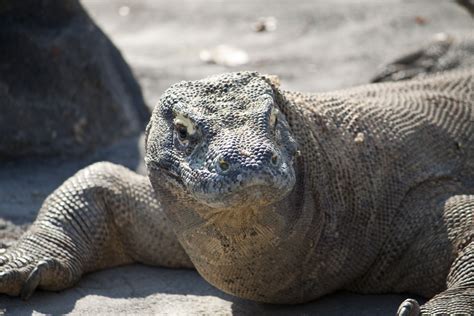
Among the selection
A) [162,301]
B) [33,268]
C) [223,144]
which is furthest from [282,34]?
[223,144]

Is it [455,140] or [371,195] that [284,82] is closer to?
[455,140]

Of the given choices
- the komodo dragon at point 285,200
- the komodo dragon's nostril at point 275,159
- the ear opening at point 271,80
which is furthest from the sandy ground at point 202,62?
the komodo dragon's nostril at point 275,159

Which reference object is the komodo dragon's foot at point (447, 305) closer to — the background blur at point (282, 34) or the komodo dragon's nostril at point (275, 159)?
the komodo dragon's nostril at point (275, 159)

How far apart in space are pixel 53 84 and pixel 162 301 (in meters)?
2.84

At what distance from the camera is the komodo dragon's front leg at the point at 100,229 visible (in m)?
5.71

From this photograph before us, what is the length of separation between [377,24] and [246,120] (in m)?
7.09

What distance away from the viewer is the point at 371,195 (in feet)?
18.0

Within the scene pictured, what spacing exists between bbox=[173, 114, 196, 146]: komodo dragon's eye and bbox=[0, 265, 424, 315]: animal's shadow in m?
1.23

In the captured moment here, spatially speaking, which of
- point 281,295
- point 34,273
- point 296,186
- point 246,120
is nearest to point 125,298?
point 34,273

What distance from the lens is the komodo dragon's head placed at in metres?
4.06

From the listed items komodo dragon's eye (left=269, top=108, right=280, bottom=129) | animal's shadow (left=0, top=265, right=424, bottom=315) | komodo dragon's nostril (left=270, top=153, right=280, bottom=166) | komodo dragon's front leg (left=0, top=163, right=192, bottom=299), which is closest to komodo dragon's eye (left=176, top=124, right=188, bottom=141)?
komodo dragon's eye (left=269, top=108, right=280, bottom=129)

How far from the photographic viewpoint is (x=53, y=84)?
7.80 metres

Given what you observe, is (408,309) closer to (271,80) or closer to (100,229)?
(271,80)

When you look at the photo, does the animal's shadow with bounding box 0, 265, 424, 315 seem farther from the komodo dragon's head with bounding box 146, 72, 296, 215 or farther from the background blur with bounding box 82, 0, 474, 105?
the background blur with bounding box 82, 0, 474, 105
